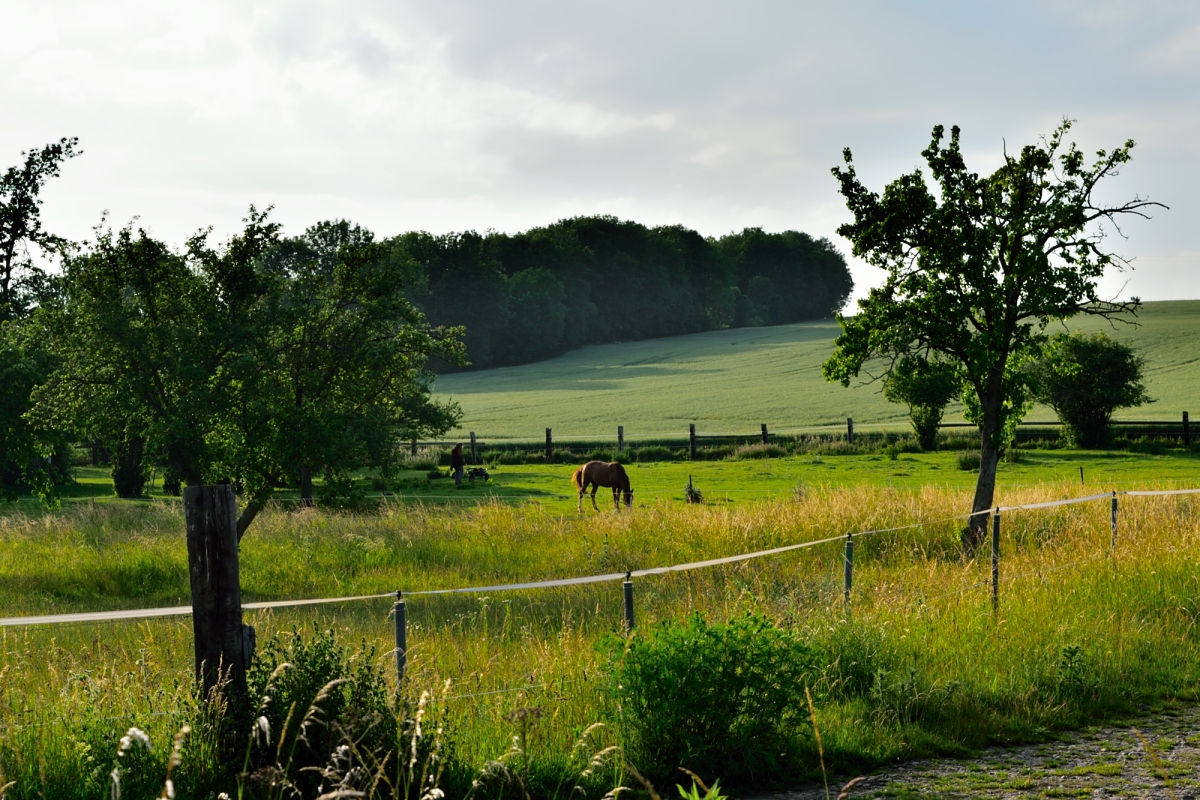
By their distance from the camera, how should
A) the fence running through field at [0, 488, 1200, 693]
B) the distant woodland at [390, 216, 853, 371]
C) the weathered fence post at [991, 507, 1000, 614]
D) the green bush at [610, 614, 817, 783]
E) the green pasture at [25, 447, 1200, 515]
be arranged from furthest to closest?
the distant woodland at [390, 216, 853, 371], the green pasture at [25, 447, 1200, 515], the weathered fence post at [991, 507, 1000, 614], the fence running through field at [0, 488, 1200, 693], the green bush at [610, 614, 817, 783]

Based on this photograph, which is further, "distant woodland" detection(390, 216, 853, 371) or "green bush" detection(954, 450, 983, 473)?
"distant woodland" detection(390, 216, 853, 371)

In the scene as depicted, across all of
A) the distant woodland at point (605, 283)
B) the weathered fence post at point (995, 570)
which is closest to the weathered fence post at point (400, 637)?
the weathered fence post at point (995, 570)

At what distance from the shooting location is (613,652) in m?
7.01

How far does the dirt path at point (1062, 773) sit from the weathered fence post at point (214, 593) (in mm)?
3174

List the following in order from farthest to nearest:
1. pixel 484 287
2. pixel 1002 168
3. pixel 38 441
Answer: pixel 484 287 < pixel 38 441 < pixel 1002 168

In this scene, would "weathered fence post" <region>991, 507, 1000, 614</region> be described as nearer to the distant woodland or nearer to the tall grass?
the tall grass

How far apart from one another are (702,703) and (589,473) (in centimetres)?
2194

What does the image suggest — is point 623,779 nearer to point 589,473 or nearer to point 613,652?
point 613,652

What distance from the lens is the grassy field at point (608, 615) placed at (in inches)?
272

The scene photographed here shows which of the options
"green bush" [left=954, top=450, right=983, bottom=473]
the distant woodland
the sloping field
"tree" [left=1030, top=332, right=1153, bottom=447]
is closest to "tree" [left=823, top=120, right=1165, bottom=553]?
"green bush" [left=954, top=450, right=983, bottom=473]

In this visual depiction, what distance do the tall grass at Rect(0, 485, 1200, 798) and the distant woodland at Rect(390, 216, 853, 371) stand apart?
2836 inches

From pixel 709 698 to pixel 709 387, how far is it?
231 feet

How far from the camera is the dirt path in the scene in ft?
20.7

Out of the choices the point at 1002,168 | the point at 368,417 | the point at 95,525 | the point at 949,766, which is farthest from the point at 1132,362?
the point at 949,766
